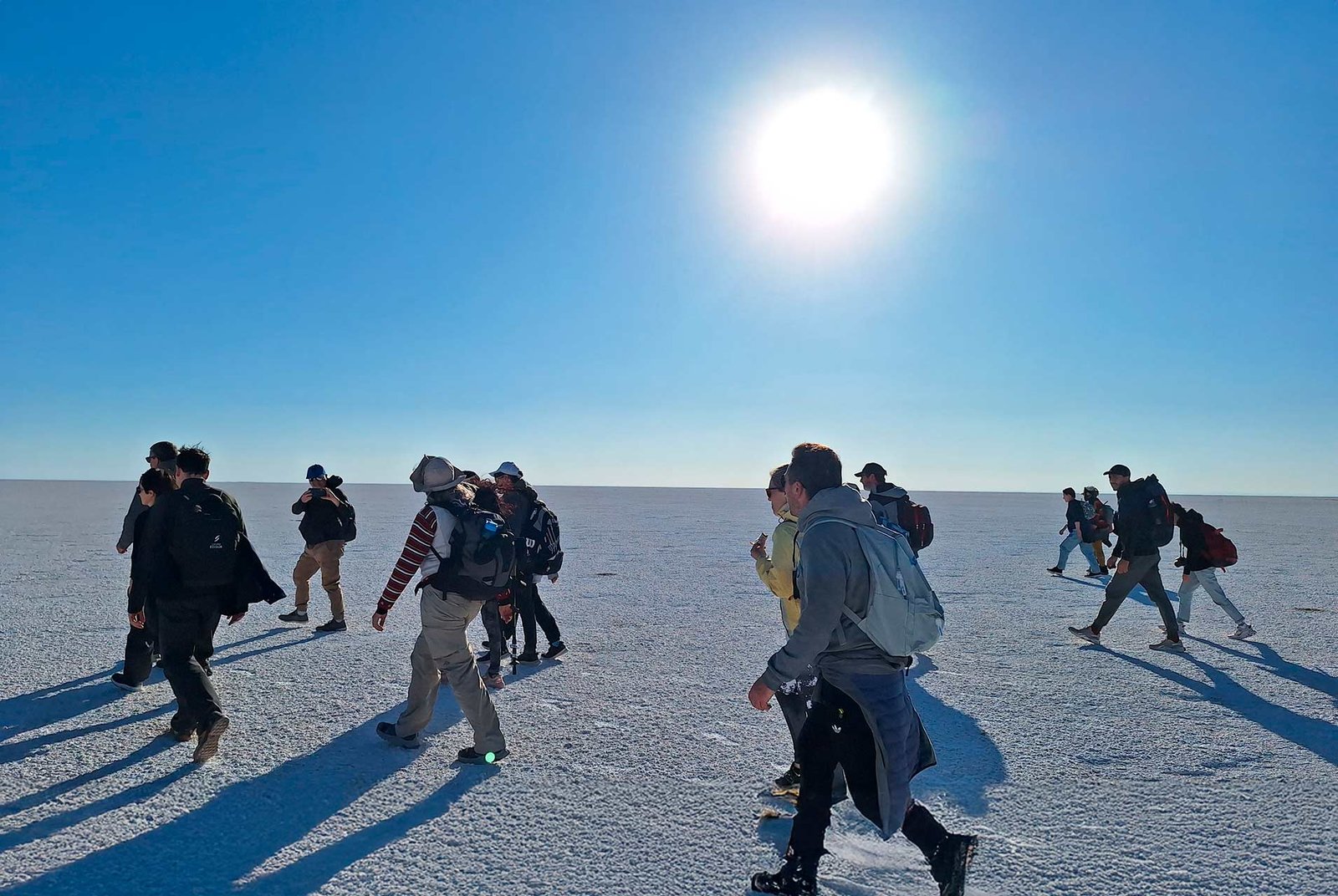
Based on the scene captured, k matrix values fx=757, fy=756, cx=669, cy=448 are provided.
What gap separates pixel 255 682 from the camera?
257 inches

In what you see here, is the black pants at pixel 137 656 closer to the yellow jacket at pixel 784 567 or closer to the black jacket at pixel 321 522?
the black jacket at pixel 321 522

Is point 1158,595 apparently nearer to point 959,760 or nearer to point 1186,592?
point 1186,592

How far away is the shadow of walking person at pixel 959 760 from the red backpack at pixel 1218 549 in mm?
4543

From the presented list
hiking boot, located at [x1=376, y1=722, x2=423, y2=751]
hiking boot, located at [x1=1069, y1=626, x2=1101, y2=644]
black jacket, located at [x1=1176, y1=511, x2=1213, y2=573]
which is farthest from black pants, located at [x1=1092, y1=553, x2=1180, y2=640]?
hiking boot, located at [x1=376, y1=722, x2=423, y2=751]

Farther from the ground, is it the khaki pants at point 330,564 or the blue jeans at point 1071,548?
the blue jeans at point 1071,548

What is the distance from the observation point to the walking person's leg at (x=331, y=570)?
8.71 meters

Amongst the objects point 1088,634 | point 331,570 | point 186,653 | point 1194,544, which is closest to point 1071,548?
point 1194,544

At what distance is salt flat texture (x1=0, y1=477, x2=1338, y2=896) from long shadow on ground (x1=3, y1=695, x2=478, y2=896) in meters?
0.02

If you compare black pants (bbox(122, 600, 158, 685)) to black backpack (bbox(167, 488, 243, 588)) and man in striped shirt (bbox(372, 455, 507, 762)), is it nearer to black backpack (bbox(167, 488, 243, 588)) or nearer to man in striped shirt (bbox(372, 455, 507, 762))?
black backpack (bbox(167, 488, 243, 588))

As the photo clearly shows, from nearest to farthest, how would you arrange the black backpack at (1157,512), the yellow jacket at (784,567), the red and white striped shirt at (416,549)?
1. the yellow jacket at (784,567)
2. the red and white striped shirt at (416,549)
3. the black backpack at (1157,512)

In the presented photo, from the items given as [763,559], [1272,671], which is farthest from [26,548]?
[1272,671]

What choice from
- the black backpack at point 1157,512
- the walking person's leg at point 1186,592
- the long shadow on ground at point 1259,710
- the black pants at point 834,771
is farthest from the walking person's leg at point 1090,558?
the black pants at point 834,771

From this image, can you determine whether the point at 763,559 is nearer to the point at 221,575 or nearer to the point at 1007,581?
the point at 221,575

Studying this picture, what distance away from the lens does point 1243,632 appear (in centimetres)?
854
